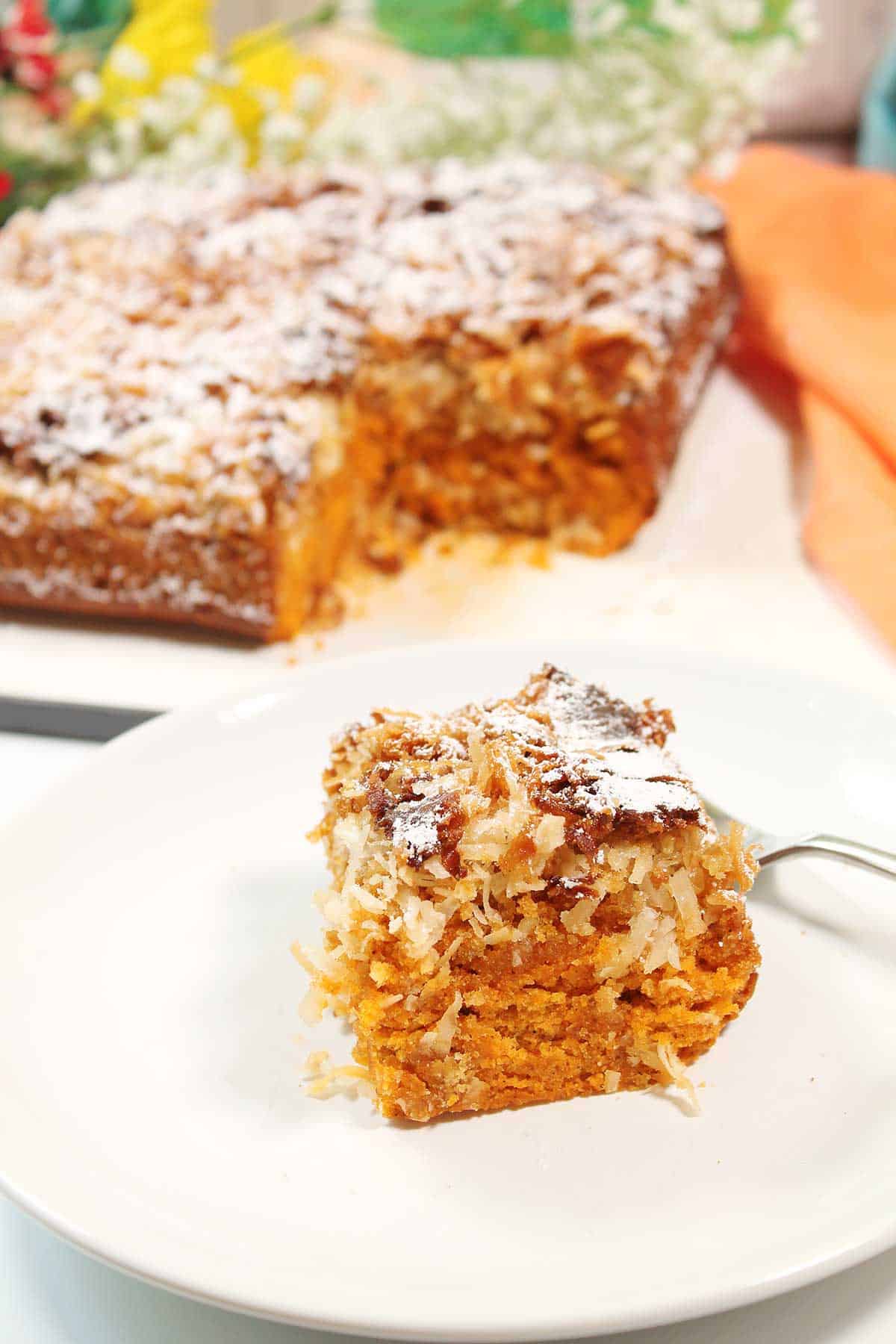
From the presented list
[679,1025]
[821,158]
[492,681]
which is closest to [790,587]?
[492,681]

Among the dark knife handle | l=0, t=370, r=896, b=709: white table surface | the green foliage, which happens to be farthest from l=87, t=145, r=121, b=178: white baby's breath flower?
the dark knife handle

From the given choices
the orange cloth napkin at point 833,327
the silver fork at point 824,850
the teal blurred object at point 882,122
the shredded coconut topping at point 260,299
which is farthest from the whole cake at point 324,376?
the teal blurred object at point 882,122

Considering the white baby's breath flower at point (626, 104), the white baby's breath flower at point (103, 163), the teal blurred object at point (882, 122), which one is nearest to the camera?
the white baby's breath flower at point (626, 104)

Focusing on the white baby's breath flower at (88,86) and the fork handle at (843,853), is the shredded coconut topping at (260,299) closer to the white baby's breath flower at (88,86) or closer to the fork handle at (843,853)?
the white baby's breath flower at (88,86)

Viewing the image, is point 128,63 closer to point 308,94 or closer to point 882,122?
point 308,94

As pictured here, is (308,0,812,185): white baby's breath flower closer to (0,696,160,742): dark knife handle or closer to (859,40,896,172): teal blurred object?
(859,40,896,172): teal blurred object

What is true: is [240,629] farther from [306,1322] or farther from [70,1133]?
[306,1322]
